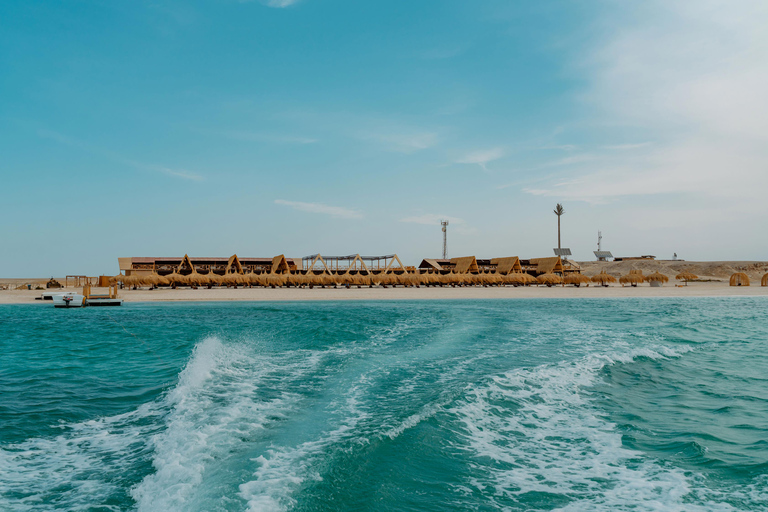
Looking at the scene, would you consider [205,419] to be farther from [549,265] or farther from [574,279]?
[549,265]

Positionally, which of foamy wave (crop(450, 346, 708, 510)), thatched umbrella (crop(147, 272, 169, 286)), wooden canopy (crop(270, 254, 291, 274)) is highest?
wooden canopy (crop(270, 254, 291, 274))

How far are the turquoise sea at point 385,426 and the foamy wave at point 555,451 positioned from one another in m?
0.02

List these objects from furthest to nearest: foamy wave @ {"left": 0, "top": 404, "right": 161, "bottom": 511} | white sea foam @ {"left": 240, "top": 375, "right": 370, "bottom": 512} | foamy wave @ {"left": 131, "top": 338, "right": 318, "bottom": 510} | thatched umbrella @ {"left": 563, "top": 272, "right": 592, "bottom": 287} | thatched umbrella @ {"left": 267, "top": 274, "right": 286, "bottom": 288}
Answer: thatched umbrella @ {"left": 563, "top": 272, "right": 592, "bottom": 287}, thatched umbrella @ {"left": 267, "top": 274, "right": 286, "bottom": 288}, foamy wave @ {"left": 131, "top": 338, "right": 318, "bottom": 510}, foamy wave @ {"left": 0, "top": 404, "right": 161, "bottom": 511}, white sea foam @ {"left": 240, "top": 375, "right": 370, "bottom": 512}

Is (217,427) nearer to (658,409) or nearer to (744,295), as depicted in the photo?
(658,409)

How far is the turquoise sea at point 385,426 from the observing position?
3.50 m

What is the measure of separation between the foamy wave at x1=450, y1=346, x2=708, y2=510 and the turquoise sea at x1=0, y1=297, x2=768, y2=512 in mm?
24

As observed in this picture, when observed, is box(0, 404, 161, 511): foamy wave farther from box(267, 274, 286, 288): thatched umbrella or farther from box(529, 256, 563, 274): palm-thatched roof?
box(529, 256, 563, 274): palm-thatched roof

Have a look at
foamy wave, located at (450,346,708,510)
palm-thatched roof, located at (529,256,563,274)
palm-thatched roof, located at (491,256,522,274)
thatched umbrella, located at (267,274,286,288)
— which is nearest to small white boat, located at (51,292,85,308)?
thatched umbrella, located at (267,274,286,288)

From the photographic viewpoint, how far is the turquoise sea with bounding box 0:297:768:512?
11.5ft

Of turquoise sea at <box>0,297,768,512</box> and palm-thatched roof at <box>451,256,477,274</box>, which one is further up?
palm-thatched roof at <box>451,256,477,274</box>

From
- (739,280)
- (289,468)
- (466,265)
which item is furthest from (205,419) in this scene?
(739,280)

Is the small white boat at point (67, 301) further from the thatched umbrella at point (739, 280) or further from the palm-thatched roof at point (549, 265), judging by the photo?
the thatched umbrella at point (739, 280)

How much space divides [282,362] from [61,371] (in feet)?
14.0

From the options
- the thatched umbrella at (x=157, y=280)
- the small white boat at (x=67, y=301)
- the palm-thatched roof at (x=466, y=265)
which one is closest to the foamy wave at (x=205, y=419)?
the small white boat at (x=67, y=301)
